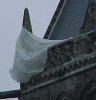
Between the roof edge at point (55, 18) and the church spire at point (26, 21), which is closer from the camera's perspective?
the church spire at point (26, 21)

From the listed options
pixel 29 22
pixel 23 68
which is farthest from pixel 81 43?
pixel 29 22

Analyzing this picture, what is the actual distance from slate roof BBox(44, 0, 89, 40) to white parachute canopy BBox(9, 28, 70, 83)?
216 cm

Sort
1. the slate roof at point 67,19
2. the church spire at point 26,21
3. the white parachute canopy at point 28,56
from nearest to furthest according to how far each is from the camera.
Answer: the white parachute canopy at point 28,56 < the slate roof at point 67,19 < the church spire at point 26,21

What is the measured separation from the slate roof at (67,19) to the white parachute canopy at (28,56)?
2164 millimetres

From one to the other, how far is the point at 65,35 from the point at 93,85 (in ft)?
23.9

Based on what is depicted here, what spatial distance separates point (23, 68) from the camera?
1078 inches

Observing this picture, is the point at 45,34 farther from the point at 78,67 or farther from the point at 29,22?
the point at 78,67

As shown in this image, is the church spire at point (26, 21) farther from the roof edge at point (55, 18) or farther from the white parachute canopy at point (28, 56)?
the roof edge at point (55, 18)

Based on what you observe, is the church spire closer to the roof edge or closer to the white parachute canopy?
the white parachute canopy

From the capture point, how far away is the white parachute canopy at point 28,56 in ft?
87.2

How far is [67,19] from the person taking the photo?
30.8 m

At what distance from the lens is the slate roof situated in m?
29.4

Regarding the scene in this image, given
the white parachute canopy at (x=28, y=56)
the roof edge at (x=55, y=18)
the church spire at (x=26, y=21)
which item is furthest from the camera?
the roof edge at (x=55, y=18)

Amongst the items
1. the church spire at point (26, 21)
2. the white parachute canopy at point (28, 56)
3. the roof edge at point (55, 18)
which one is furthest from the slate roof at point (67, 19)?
the white parachute canopy at point (28, 56)
